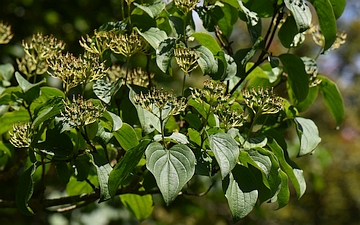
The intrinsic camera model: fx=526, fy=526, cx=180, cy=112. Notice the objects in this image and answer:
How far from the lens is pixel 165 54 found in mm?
872

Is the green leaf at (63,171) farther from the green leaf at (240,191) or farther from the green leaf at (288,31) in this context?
the green leaf at (288,31)

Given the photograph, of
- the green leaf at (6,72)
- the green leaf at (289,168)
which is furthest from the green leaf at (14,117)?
the green leaf at (289,168)

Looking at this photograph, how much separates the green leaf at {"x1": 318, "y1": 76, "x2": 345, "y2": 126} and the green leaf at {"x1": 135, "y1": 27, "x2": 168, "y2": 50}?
0.42 m

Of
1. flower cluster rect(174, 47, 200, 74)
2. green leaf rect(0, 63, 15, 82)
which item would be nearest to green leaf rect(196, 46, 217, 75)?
flower cluster rect(174, 47, 200, 74)

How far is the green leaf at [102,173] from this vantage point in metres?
0.80

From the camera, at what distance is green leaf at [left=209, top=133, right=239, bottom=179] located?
0.74m

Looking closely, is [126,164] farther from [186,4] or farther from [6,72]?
[6,72]

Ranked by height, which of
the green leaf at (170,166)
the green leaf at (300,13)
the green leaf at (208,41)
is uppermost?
the green leaf at (300,13)

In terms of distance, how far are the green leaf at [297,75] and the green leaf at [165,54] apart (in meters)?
0.25

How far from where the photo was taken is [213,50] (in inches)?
36.8

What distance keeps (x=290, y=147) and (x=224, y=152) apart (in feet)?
4.87

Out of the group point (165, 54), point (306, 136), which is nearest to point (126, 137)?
point (165, 54)

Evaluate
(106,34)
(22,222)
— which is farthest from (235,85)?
(22,222)

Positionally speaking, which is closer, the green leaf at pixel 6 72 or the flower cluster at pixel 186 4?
the flower cluster at pixel 186 4
